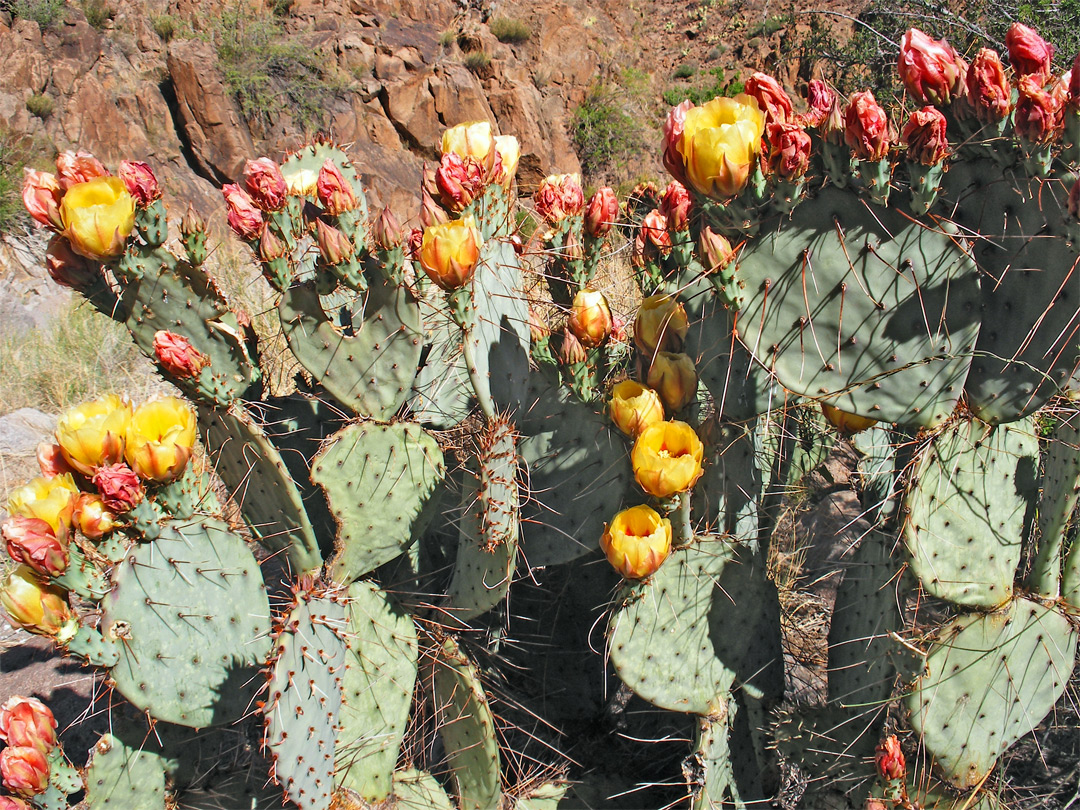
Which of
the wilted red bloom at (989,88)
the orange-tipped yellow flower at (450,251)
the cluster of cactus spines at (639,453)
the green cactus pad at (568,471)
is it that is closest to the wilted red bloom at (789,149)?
the cluster of cactus spines at (639,453)

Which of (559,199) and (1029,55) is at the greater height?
(1029,55)

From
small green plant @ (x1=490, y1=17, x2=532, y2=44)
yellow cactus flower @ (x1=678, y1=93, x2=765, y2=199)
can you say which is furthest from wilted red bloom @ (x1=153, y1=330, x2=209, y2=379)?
small green plant @ (x1=490, y1=17, x2=532, y2=44)

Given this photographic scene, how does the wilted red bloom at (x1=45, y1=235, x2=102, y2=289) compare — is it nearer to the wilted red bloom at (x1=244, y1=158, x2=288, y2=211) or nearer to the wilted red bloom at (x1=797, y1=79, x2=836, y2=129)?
the wilted red bloom at (x1=244, y1=158, x2=288, y2=211)

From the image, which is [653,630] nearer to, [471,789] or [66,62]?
[471,789]

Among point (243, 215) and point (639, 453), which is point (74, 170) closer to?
point (243, 215)

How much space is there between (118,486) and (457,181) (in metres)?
0.82

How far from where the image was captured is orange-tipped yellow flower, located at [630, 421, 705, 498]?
1196 millimetres

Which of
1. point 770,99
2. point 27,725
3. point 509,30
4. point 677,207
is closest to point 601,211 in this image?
point 677,207

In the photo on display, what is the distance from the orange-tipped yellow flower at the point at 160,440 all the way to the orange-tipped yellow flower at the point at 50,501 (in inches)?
4.4

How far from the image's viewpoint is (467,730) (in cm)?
167

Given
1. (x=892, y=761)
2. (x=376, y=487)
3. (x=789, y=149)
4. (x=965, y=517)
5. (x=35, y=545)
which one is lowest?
(x=892, y=761)

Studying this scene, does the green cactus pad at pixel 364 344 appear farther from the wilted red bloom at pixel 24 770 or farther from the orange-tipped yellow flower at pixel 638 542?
the wilted red bloom at pixel 24 770

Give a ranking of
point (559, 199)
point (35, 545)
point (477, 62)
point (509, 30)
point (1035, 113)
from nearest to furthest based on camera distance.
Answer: point (1035, 113)
point (35, 545)
point (559, 199)
point (477, 62)
point (509, 30)

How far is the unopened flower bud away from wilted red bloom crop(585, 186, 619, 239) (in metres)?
0.34
